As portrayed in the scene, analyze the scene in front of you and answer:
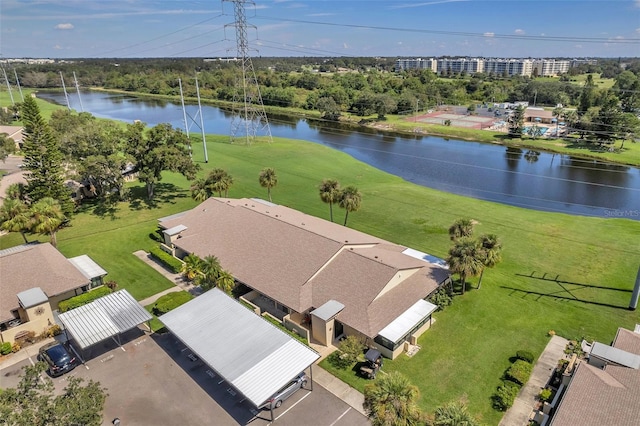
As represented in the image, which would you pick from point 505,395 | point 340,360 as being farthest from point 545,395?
point 340,360

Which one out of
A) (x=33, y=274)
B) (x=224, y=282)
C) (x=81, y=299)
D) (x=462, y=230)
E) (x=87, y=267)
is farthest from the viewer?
(x=462, y=230)

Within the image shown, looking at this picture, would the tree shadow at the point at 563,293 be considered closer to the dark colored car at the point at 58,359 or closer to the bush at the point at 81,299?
the dark colored car at the point at 58,359

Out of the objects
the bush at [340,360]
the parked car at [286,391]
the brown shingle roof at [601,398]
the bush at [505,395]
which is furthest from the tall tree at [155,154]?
the brown shingle roof at [601,398]

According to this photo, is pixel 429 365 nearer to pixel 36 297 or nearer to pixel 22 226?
pixel 36 297

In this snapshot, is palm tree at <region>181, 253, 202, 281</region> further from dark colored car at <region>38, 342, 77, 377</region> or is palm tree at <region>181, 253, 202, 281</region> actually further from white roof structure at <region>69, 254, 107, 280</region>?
dark colored car at <region>38, 342, 77, 377</region>

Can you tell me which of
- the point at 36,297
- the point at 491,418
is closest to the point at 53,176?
the point at 36,297

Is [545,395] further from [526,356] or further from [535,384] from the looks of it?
[526,356]
